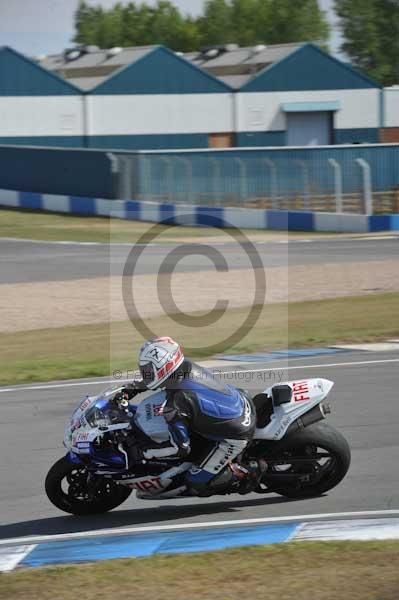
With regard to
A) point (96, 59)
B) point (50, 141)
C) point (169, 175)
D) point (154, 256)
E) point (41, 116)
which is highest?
point (96, 59)

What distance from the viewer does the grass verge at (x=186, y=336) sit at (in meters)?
14.6

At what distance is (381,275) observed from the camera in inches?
912

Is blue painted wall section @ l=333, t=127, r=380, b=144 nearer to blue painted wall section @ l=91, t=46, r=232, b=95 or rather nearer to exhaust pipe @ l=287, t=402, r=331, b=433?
blue painted wall section @ l=91, t=46, r=232, b=95

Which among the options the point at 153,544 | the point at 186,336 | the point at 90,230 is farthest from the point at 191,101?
the point at 153,544

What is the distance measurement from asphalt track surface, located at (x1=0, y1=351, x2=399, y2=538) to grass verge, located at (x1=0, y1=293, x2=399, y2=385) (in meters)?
1.09

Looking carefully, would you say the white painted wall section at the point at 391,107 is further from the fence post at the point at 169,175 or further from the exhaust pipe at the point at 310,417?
the exhaust pipe at the point at 310,417

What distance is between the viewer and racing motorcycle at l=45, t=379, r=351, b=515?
7969mm

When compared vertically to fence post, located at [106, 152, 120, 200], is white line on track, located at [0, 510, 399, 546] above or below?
below

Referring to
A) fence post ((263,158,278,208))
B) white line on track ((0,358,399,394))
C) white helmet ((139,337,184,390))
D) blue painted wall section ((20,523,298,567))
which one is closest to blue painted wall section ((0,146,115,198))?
fence post ((263,158,278,208))

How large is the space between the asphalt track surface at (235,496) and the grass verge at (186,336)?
1093 mm

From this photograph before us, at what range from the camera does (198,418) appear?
7930mm

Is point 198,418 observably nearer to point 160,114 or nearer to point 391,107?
point 160,114

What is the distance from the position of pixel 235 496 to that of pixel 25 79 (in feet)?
145

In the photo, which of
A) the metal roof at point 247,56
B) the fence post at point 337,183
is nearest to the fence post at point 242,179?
the fence post at point 337,183
